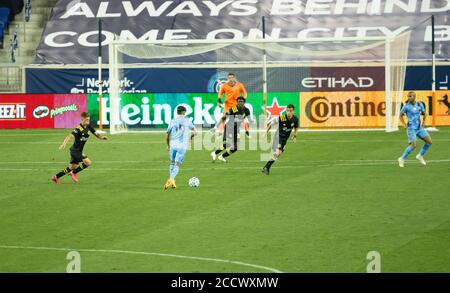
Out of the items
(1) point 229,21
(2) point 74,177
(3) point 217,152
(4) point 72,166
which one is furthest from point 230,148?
(1) point 229,21

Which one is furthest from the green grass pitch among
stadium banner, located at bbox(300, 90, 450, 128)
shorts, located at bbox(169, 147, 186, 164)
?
stadium banner, located at bbox(300, 90, 450, 128)

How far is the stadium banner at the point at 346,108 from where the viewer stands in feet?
133

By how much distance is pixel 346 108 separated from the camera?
1602 inches

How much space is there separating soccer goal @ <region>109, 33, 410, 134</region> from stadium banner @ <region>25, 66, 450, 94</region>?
57 mm

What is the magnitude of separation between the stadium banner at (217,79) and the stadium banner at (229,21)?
7.80 ft

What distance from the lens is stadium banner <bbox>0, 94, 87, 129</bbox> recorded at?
141 ft

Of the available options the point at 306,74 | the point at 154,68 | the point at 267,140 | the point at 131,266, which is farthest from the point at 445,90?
the point at 131,266

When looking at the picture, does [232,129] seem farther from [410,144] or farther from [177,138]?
[177,138]

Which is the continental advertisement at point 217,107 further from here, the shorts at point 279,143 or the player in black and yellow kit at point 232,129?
the shorts at point 279,143

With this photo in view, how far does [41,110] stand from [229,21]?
34.6 feet

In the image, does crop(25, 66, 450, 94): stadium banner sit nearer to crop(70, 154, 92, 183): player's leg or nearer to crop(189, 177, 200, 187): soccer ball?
crop(70, 154, 92, 183): player's leg

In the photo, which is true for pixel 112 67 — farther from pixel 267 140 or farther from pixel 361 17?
pixel 361 17

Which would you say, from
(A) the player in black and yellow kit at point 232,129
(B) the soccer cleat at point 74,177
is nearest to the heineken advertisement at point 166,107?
(A) the player in black and yellow kit at point 232,129

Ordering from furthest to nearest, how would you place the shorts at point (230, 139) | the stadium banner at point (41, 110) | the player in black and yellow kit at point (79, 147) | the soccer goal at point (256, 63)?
the stadium banner at point (41, 110)
the soccer goal at point (256, 63)
the shorts at point (230, 139)
the player in black and yellow kit at point (79, 147)
